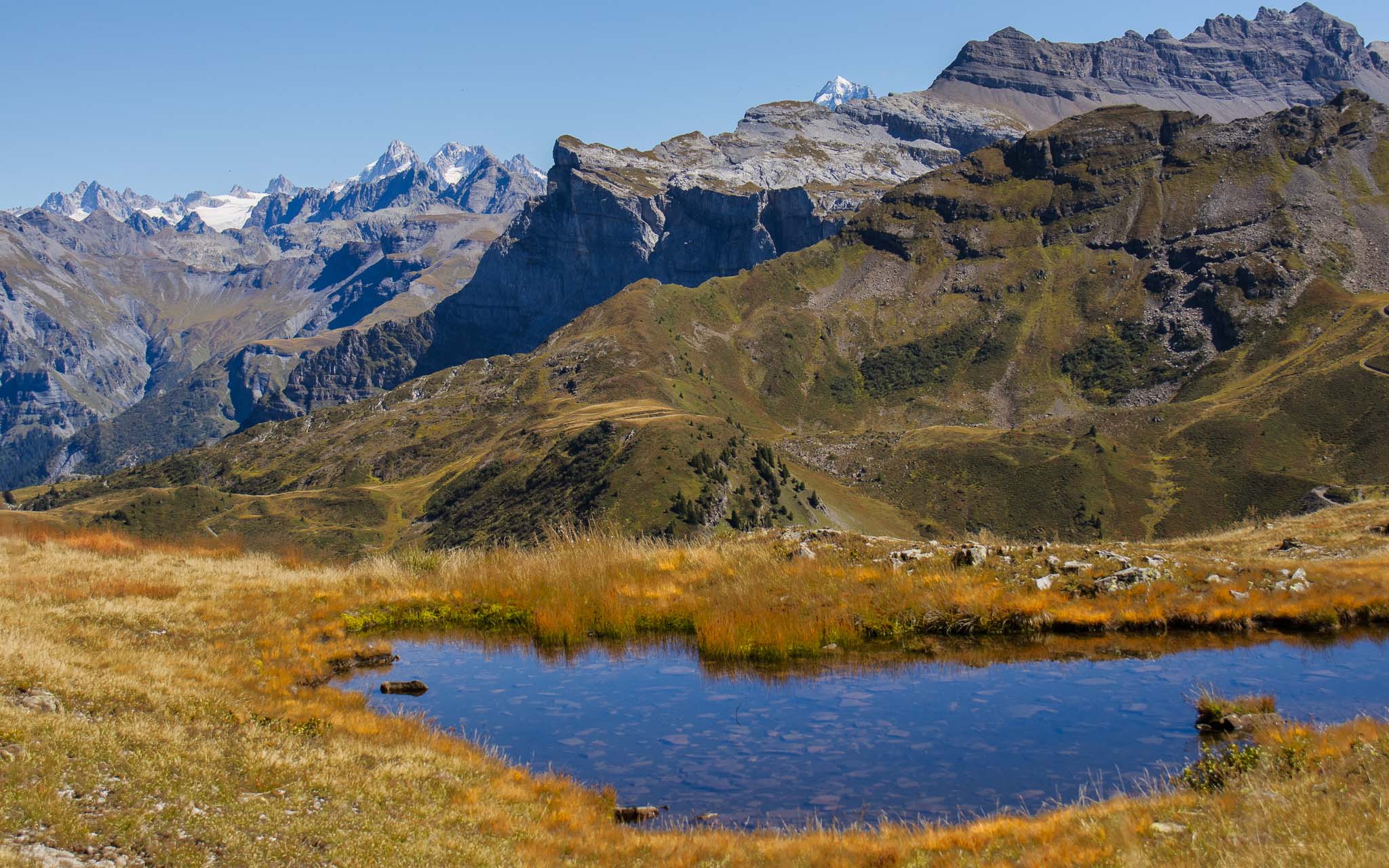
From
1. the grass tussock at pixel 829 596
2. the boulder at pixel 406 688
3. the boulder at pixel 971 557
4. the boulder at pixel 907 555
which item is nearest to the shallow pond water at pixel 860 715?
the boulder at pixel 406 688

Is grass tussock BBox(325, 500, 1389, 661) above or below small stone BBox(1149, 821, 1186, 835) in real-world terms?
above

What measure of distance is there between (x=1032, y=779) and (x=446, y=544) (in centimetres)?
18838

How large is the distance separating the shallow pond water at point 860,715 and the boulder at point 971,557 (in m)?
4.36

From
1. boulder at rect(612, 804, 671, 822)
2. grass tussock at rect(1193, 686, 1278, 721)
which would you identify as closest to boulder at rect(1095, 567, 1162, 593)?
grass tussock at rect(1193, 686, 1278, 721)

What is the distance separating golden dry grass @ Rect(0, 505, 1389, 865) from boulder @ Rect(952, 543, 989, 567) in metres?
4.88

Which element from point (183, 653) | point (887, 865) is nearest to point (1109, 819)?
point (887, 865)

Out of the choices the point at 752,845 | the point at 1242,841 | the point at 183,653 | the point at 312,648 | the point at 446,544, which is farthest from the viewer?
the point at 446,544

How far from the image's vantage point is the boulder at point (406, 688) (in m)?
21.2

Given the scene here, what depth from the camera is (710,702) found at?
20391 millimetres

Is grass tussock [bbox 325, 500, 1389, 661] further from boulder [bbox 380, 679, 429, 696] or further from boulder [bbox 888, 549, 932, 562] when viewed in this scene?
boulder [bbox 380, 679, 429, 696]

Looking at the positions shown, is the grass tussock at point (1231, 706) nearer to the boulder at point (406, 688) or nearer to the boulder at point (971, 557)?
the boulder at point (971, 557)

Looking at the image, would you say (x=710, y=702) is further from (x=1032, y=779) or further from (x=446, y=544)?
(x=446, y=544)

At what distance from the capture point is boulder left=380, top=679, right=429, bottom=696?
2117 cm

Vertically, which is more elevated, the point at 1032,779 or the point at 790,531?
the point at 790,531
